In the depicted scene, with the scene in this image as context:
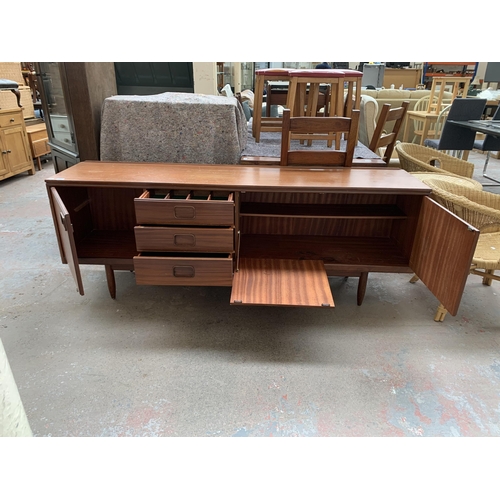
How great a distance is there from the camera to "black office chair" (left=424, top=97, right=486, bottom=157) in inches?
139

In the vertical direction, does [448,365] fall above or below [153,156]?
below

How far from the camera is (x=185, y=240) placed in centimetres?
155

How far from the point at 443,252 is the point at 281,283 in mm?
654

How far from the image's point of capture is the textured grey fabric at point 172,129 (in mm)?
1754

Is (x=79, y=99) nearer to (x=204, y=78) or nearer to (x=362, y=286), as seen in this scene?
(x=204, y=78)

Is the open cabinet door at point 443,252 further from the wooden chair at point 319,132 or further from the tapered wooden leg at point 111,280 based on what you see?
the tapered wooden leg at point 111,280

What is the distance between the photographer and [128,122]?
1806 millimetres

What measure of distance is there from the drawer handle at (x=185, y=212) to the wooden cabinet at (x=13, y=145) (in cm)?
313

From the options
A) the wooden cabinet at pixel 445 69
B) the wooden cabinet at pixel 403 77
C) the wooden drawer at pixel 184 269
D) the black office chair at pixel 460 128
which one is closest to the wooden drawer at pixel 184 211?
the wooden drawer at pixel 184 269

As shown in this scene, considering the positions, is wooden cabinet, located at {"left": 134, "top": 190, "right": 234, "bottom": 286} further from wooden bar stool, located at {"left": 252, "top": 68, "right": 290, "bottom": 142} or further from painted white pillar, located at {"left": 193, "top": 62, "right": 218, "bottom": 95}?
painted white pillar, located at {"left": 193, "top": 62, "right": 218, "bottom": 95}

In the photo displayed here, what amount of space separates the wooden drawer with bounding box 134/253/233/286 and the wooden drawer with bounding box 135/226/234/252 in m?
0.04
